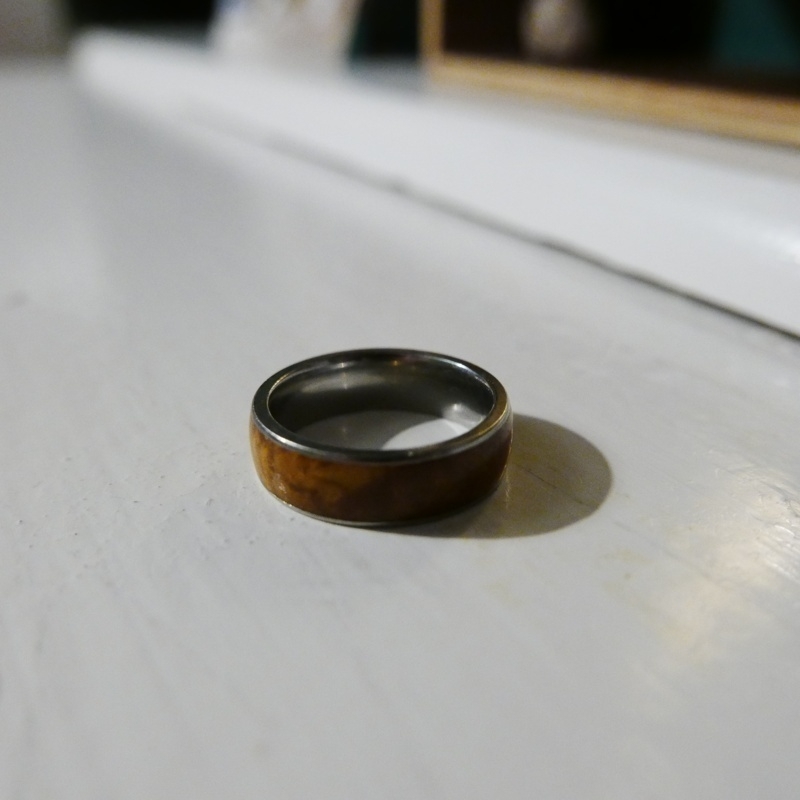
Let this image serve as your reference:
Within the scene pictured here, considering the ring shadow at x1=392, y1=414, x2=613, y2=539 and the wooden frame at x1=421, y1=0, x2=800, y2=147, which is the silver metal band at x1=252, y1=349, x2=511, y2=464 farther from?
the wooden frame at x1=421, y1=0, x2=800, y2=147

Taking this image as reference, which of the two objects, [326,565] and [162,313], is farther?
[162,313]

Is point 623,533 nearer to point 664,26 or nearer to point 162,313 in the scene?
point 162,313

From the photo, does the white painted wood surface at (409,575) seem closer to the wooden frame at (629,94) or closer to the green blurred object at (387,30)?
the wooden frame at (629,94)

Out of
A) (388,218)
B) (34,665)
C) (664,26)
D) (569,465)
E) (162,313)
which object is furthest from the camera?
(664,26)

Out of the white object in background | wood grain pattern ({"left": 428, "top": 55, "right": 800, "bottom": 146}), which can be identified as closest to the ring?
wood grain pattern ({"left": 428, "top": 55, "right": 800, "bottom": 146})

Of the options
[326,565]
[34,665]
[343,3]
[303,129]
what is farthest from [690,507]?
[343,3]

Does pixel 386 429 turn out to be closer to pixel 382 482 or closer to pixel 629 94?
pixel 382 482
